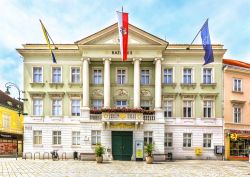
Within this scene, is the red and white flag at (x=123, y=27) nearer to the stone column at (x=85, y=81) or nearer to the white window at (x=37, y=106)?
the stone column at (x=85, y=81)

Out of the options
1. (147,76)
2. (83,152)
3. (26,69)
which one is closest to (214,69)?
(147,76)

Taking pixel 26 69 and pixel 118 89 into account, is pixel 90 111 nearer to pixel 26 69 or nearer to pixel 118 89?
pixel 118 89

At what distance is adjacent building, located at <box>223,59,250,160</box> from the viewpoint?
31922mm

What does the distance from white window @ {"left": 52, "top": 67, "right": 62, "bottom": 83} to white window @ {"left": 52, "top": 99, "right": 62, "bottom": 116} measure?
7.20 feet

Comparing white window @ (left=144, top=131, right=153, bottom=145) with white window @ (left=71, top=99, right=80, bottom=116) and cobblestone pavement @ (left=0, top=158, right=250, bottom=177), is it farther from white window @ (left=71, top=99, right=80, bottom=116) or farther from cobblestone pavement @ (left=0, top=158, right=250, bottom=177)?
white window @ (left=71, top=99, right=80, bottom=116)

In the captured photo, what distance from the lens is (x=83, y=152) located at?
29312 mm

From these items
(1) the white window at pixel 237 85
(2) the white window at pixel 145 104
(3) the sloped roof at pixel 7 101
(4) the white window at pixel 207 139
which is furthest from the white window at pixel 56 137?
(1) the white window at pixel 237 85

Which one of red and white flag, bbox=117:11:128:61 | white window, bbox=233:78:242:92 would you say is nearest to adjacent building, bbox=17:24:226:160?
white window, bbox=233:78:242:92

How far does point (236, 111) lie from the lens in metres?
32.7

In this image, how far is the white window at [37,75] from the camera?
32.5 metres

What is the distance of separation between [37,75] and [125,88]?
9778mm

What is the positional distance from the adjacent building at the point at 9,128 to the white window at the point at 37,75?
12235mm

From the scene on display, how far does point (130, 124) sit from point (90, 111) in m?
4.25

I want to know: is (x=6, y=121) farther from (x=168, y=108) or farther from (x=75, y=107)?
(x=168, y=108)
